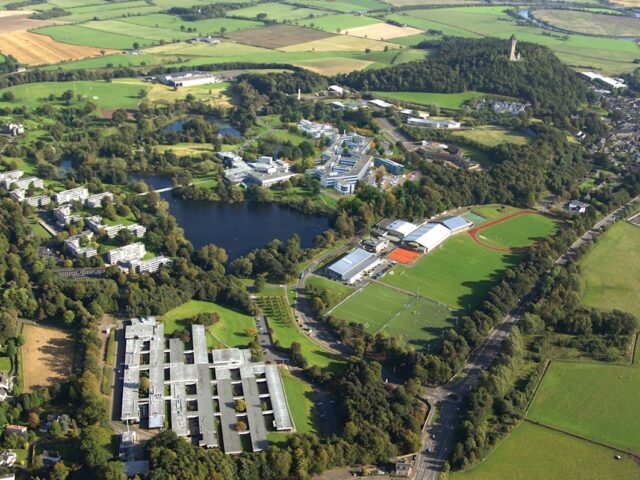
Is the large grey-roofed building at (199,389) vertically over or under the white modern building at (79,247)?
under

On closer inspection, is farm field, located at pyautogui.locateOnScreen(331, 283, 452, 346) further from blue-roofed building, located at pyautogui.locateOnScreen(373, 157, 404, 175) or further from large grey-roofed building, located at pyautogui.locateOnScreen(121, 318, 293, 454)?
blue-roofed building, located at pyautogui.locateOnScreen(373, 157, 404, 175)

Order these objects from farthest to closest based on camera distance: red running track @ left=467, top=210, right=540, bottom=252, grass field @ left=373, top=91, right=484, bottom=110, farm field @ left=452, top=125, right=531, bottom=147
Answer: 1. grass field @ left=373, top=91, right=484, bottom=110
2. farm field @ left=452, top=125, right=531, bottom=147
3. red running track @ left=467, top=210, right=540, bottom=252

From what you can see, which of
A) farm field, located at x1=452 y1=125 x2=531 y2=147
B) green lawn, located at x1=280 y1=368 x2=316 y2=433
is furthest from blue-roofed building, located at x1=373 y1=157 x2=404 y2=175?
green lawn, located at x1=280 y1=368 x2=316 y2=433

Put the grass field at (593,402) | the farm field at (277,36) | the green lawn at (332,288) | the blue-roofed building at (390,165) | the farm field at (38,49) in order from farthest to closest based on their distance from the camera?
the farm field at (277,36) < the farm field at (38,49) < the blue-roofed building at (390,165) < the green lawn at (332,288) < the grass field at (593,402)

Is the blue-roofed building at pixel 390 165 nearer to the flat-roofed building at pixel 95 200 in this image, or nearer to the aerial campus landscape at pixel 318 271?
the aerial campus landscape at pixel 318 271

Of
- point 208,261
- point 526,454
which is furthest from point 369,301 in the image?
point 526,454

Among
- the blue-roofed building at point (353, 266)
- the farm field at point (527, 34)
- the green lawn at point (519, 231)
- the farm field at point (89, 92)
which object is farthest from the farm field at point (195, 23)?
the blue-roofed building at point (353, 266)
